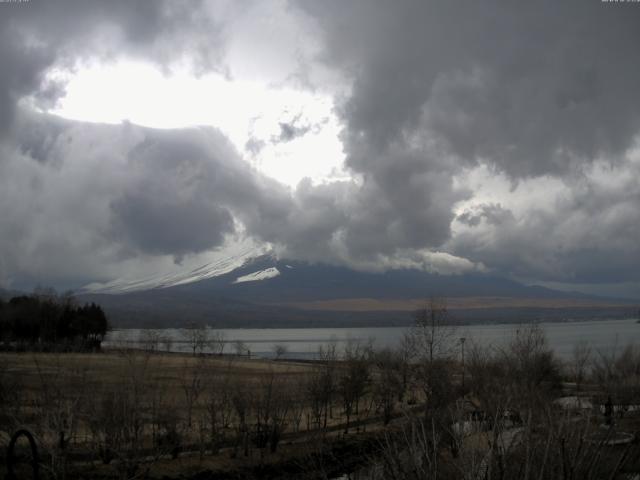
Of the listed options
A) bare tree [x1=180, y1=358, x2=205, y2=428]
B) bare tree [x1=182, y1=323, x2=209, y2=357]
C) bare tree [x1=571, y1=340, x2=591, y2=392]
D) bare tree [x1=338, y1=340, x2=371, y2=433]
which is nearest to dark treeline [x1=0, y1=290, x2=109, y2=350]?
bare tree [x1=182, y1=323, x2=209, y2=357]

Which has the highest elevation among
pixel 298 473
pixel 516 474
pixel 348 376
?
pixel 516 474

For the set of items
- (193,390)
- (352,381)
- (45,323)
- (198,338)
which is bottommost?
(198,338)

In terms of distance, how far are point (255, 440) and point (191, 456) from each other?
14.1ft

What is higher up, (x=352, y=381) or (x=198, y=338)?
(x=352, y=381)

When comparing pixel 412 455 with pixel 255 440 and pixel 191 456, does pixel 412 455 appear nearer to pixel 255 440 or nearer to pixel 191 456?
pixel 191 456

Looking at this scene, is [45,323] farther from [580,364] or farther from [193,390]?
[580,364]

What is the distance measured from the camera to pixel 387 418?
44.8 m

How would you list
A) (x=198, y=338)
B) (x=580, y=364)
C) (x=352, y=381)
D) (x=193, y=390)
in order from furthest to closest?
(x=198, y=338), (x=580, y=364), (x=352, y=381), (x=193, y=390)

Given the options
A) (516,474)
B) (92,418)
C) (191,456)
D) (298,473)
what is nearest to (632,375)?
(298,473)

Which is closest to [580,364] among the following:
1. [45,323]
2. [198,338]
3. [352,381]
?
[352,381]

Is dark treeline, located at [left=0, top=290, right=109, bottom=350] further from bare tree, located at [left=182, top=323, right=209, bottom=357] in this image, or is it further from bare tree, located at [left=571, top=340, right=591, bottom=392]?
bare tree, located at [left=571, top=340, right=591, bottom=392]

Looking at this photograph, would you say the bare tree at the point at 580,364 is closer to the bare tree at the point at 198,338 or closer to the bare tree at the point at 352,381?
the bare tree at the point at 352,381

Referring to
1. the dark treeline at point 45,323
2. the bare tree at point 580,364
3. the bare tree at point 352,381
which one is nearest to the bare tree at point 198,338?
the dark treeline at point 45,323

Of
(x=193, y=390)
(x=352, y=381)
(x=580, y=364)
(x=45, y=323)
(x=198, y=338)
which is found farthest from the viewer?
(x=198, y=338)
